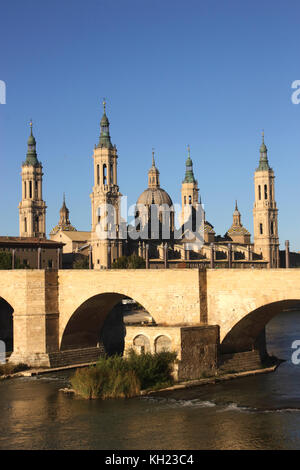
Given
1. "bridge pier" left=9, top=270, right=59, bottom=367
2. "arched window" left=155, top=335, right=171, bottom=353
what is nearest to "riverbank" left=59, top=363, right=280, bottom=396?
"arched window" left=155, top=335, right=171, bottom=353

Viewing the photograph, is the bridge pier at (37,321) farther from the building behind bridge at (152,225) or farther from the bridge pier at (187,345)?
the building behind bridge at (152,225)

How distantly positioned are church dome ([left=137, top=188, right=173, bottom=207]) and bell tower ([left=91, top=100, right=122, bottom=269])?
18.7 meters

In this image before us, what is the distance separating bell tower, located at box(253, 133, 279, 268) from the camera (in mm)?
124188

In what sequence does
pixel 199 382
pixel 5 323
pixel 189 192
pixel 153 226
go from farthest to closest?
pixel 189 192
pixel 153 226
pixel 5 323
pixel 199 382

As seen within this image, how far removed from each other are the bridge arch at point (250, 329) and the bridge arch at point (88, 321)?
789 centimetres

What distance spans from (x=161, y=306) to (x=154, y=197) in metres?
89.2

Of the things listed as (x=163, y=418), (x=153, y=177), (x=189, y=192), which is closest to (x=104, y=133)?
(x=153, y=177)

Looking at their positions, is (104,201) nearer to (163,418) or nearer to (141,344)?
(141,344)

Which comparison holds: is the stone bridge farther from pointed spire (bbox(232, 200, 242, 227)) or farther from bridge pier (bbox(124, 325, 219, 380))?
pointed spire (bbox(232, 200, 242, 227))

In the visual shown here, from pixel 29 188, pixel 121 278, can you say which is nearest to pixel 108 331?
pixel 121 278

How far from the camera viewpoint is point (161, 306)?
35750mm

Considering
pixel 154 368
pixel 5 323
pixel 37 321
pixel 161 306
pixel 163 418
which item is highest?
pixel 161 306

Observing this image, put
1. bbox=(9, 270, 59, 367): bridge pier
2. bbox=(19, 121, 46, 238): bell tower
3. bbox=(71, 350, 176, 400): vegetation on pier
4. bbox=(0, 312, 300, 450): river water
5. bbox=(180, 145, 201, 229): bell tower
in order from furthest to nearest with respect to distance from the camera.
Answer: bbox=(180, 145, 201, 229): bell tower → bbox=(19, 121, 46, 238): bell tower → bbox=(9, 270, 59, 367): bridge pier → bbox=(71, 350, 176, 400): vegetation on pier → bbox=(0, 312, 300, 450): river water

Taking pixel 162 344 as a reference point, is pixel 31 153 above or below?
above
